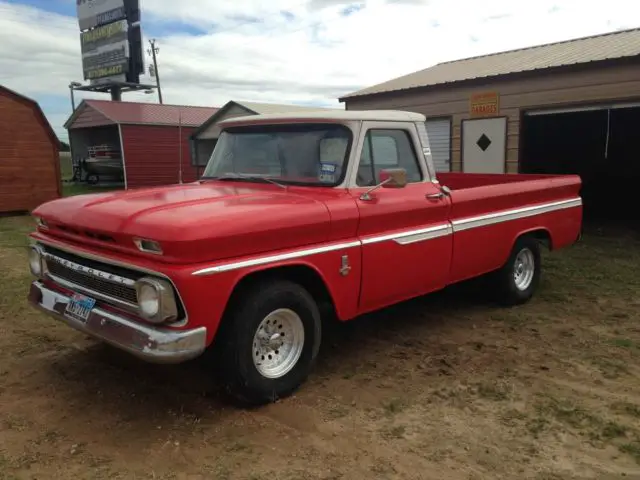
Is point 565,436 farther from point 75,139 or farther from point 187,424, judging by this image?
point 75,139

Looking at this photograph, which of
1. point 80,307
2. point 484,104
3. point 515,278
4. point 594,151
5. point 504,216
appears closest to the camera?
point 80,307

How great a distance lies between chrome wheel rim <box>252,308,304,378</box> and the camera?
3736mm

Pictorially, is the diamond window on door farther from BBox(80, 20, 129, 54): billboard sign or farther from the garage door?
BBox(80, 20, 129, 54): billboard sign

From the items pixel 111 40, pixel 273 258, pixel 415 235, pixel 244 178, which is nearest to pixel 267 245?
pixel 273 258

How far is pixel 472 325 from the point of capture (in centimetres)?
550

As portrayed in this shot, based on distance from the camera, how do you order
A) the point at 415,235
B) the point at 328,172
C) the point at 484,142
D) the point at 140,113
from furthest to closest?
the point at 140,113
the point at 484,142
the point at 415,235
the point at 328,172

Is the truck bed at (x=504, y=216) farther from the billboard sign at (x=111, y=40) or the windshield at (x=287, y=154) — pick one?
the billboard sign at (x=111, y=40)

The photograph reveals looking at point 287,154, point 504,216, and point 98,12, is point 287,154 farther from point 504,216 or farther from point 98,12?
point 98,12

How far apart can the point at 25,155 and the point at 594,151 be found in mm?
15519

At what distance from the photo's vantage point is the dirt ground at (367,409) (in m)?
3.10

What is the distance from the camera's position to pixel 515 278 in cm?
602

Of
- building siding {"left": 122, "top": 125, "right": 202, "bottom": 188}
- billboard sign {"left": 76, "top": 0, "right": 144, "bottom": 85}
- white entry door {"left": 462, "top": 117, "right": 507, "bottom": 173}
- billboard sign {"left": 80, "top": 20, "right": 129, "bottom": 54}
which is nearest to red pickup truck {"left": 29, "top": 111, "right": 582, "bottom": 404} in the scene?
white entry door {"left": 462, "top": 117, "right": 507, "bottom": 173}

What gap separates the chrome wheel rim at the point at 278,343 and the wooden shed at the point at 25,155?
12.7 m

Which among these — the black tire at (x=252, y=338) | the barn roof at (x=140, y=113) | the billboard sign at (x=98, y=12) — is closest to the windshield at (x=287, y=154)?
the black tire at (x=252, y=338)
